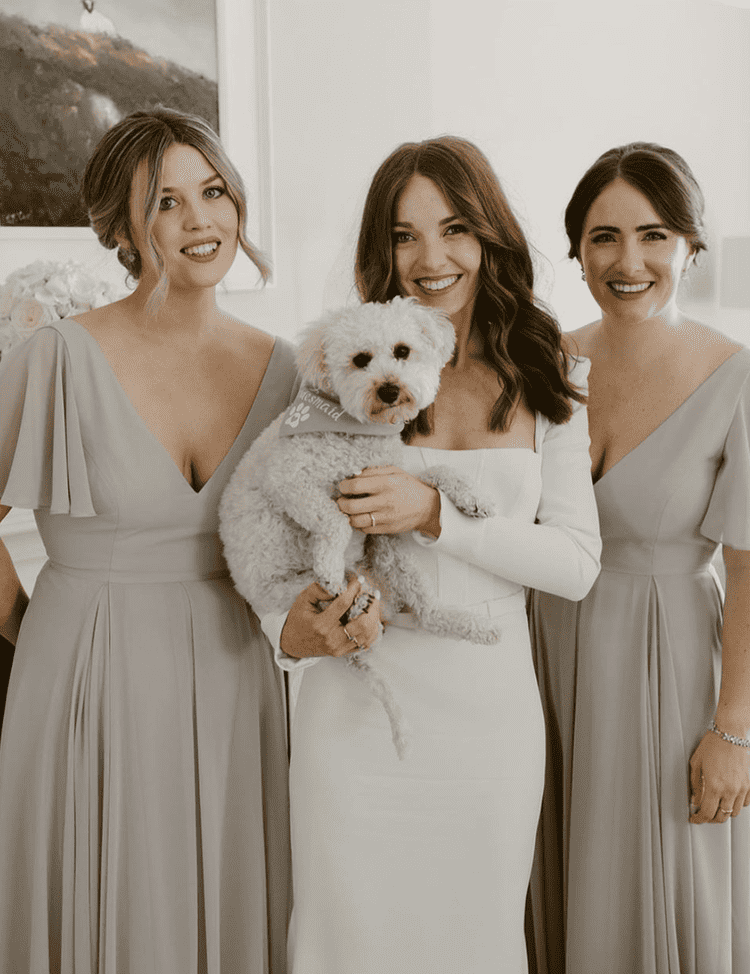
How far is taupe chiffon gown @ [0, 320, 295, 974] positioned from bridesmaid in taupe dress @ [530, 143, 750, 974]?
61cm

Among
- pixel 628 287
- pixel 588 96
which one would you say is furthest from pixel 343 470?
pixel 588 96

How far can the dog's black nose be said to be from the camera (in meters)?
1.26

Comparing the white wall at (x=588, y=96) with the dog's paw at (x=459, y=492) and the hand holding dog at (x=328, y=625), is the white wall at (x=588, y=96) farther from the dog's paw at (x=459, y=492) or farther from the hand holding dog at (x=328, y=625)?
the hand holding dog at (x=328, y=625)

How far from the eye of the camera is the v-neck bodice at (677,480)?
159 cm

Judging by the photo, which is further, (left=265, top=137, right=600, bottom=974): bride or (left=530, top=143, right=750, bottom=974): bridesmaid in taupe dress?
(left=530, top=143, right=750, bottom=974): bridesmaid in taupe dress

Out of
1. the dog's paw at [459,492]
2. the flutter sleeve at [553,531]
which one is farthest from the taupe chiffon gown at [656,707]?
the dog's paw at [459,492]

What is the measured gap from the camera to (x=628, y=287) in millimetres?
1647

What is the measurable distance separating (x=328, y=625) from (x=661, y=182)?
36.6 inches

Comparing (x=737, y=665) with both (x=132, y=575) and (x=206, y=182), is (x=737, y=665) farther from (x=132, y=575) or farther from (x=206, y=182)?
(x=206, y=182)

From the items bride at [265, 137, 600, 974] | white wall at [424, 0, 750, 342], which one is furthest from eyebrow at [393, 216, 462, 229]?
white wall at [424, 0, 750, 342]

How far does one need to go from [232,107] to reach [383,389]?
2.21 m

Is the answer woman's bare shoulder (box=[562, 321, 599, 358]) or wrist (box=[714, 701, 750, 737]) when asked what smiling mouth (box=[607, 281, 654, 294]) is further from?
wrist (box=[714, 701, 750, 737])

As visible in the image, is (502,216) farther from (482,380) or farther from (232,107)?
(232,107)

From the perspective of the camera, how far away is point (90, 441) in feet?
4.91
